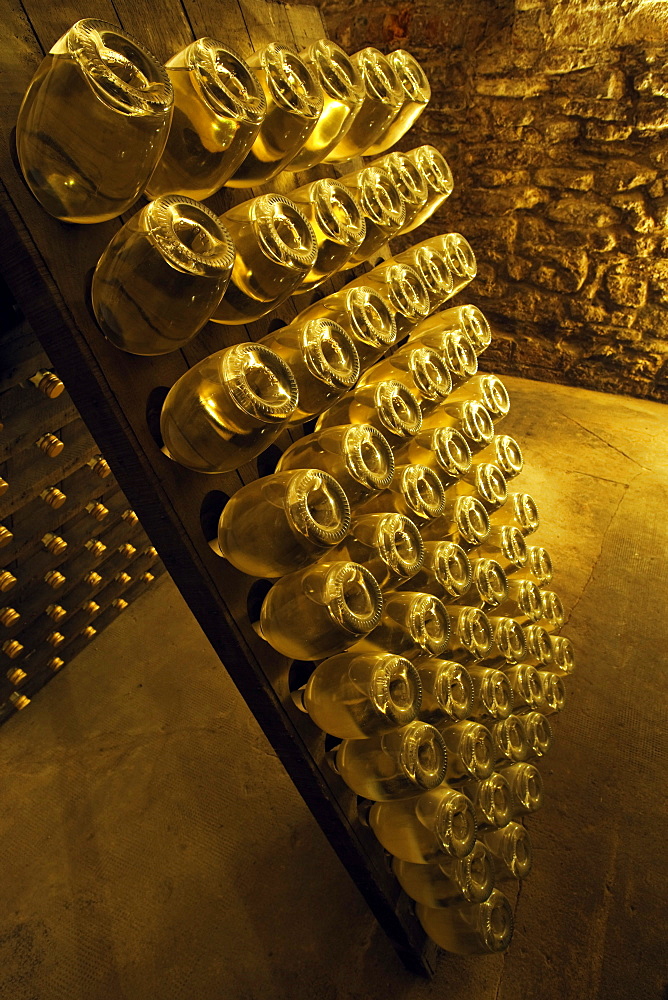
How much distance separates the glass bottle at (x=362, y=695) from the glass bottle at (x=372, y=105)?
876 mm

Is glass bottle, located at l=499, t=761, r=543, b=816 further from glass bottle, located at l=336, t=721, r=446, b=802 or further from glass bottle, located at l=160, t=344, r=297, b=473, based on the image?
glass bottle, located at l=160, t=344, r=297, b=473

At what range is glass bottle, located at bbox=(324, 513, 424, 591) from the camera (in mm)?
A: 1088

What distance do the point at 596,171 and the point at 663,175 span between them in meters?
0.31

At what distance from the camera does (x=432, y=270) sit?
1.45 m

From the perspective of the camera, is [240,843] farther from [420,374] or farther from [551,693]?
[420,374]

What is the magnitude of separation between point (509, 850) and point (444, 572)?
2.07 feet

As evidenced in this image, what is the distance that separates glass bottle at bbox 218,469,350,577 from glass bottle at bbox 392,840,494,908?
0.66m

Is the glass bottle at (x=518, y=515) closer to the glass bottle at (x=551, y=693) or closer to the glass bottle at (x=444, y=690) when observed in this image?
the glass bottle at (x=551, y=693)

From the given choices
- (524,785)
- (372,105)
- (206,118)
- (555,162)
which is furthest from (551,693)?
(555,162)

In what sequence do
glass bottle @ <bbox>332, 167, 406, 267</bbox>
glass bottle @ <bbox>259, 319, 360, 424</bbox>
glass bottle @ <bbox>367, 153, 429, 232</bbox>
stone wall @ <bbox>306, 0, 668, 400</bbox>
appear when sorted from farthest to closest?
stone wall @ <bbox>306, 0, 668, 400</bbox>
glass bottle @ <bbox>367, 153, 429, 232</bbox>
glass bottle @ <bbox>332, 167, 406, 267</bbox>
glass bottle @ <bbox>259, 319, 360, 424</bbox>

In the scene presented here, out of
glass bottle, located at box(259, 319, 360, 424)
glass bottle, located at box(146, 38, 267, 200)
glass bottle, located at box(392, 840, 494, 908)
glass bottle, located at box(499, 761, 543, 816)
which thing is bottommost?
glass bottle, located at box(499, 761, 543, 816)

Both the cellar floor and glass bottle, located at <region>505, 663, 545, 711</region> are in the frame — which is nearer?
the cellar floor

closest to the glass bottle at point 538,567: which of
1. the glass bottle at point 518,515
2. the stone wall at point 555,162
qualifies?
the glass bottle at point 518,515

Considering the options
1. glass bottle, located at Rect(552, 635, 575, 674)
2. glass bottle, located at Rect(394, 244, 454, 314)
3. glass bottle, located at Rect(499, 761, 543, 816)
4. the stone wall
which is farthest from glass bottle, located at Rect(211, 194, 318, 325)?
the stone wall
